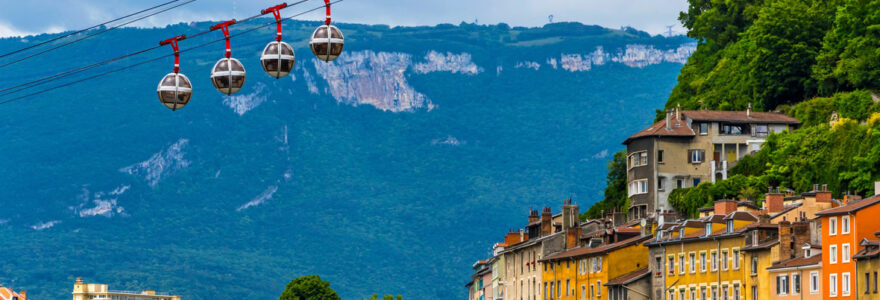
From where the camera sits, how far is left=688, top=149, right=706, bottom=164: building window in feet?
464

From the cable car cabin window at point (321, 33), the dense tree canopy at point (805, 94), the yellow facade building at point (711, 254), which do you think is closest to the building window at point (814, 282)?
the yellow facade building at point (711, 254)

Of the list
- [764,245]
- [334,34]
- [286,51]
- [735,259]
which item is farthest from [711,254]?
[286,51]

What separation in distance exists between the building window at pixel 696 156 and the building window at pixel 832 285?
56.2 metres

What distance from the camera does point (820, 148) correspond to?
414ft

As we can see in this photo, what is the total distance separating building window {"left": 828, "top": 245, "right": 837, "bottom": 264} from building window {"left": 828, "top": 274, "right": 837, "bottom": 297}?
69 centimetres

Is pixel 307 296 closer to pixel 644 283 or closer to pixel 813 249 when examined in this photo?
pixel 644 283

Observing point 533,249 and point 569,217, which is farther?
point 569,217

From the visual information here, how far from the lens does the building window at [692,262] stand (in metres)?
102

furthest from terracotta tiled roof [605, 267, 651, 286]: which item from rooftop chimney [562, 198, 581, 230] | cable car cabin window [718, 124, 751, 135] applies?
cable car cabin window [718, 124, 751, 135]

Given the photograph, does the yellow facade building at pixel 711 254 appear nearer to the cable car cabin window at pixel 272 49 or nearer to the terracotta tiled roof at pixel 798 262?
the terracotta tiled roof at pixel 798 262

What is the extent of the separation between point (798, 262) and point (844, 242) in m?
5.12

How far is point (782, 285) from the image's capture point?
296ft

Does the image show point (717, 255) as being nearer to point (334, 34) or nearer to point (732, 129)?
point (732, 129)

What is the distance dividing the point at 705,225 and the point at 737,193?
2586 cm
